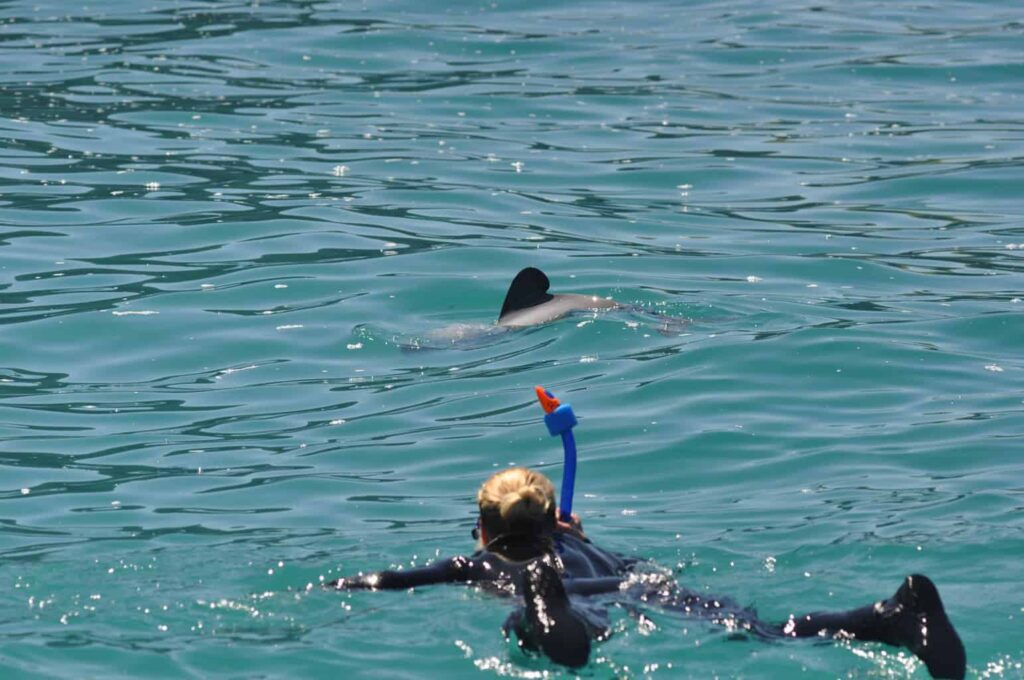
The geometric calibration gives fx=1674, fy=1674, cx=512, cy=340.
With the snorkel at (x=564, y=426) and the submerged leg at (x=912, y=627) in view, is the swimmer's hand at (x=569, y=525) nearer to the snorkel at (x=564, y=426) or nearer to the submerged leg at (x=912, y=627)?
the snorkel at (x=564, y=426)

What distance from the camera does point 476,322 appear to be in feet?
40.2

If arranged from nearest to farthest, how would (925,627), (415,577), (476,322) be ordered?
(925,627) → (415,577) → (476,322)

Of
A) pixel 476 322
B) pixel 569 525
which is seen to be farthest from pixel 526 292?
pixel 569 525

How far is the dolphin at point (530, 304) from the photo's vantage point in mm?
11539

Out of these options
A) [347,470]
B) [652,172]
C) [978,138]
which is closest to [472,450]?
[347,470]

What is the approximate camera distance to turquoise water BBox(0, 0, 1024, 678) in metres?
6.96

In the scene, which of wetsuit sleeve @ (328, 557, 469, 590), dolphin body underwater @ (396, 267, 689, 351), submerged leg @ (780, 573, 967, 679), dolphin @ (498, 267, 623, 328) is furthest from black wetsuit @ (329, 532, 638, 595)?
dolphin @ (498, 267, 623, 328)

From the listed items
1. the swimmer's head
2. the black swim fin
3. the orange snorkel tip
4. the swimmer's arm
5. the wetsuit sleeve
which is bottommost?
the swimmer's arm

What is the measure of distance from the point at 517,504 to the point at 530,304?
5.22 meters

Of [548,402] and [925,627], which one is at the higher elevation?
[548,402]

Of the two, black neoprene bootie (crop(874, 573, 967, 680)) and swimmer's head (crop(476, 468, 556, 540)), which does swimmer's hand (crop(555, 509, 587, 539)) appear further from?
black neoprene bootie (crop(874, 573, 967, 680))

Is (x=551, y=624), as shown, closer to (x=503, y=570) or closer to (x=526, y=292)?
(x=503, y=570)

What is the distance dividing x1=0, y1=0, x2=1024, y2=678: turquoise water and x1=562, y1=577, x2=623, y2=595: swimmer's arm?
0.15m

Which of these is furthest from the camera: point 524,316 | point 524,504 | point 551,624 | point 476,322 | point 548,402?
point 476,322
